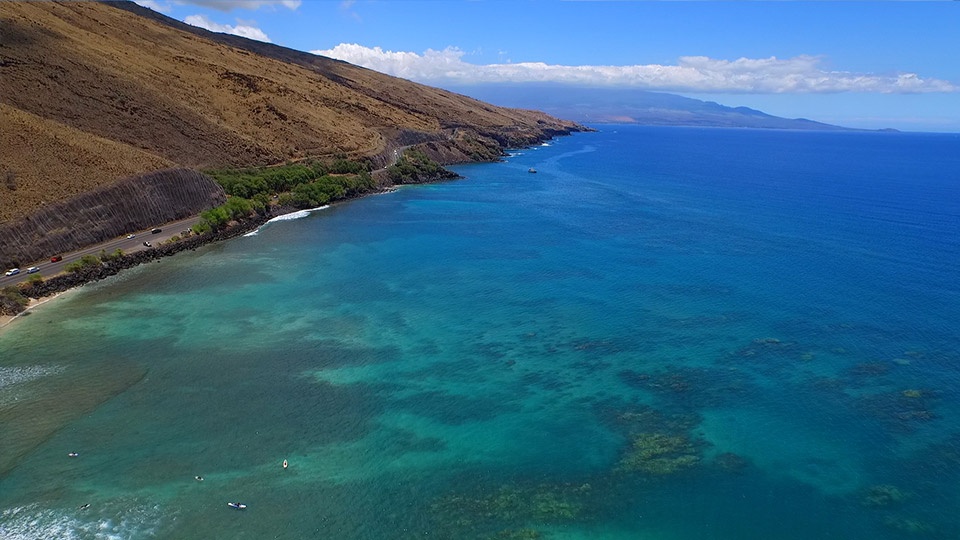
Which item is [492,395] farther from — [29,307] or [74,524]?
[29,307]

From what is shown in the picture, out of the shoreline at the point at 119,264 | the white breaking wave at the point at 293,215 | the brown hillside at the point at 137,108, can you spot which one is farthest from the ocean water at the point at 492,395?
the brown hillside at the point at 137,108

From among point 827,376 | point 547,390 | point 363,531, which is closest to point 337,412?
point 363,531

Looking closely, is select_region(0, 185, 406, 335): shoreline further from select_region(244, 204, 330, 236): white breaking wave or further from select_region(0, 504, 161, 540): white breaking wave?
select_region(0, 504, 161, 540): white breaking wave

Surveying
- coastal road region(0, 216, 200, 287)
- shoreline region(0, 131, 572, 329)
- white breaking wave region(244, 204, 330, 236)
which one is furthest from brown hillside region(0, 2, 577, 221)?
white breaking wave region(244, 204, 330, 236)

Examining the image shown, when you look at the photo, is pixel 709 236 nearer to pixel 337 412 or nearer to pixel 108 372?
pixel 337 412

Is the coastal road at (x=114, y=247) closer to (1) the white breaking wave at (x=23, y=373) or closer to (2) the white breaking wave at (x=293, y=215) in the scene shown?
(2) the white breaking wave at (x=293, y=215)

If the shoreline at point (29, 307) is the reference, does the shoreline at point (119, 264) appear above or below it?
above
